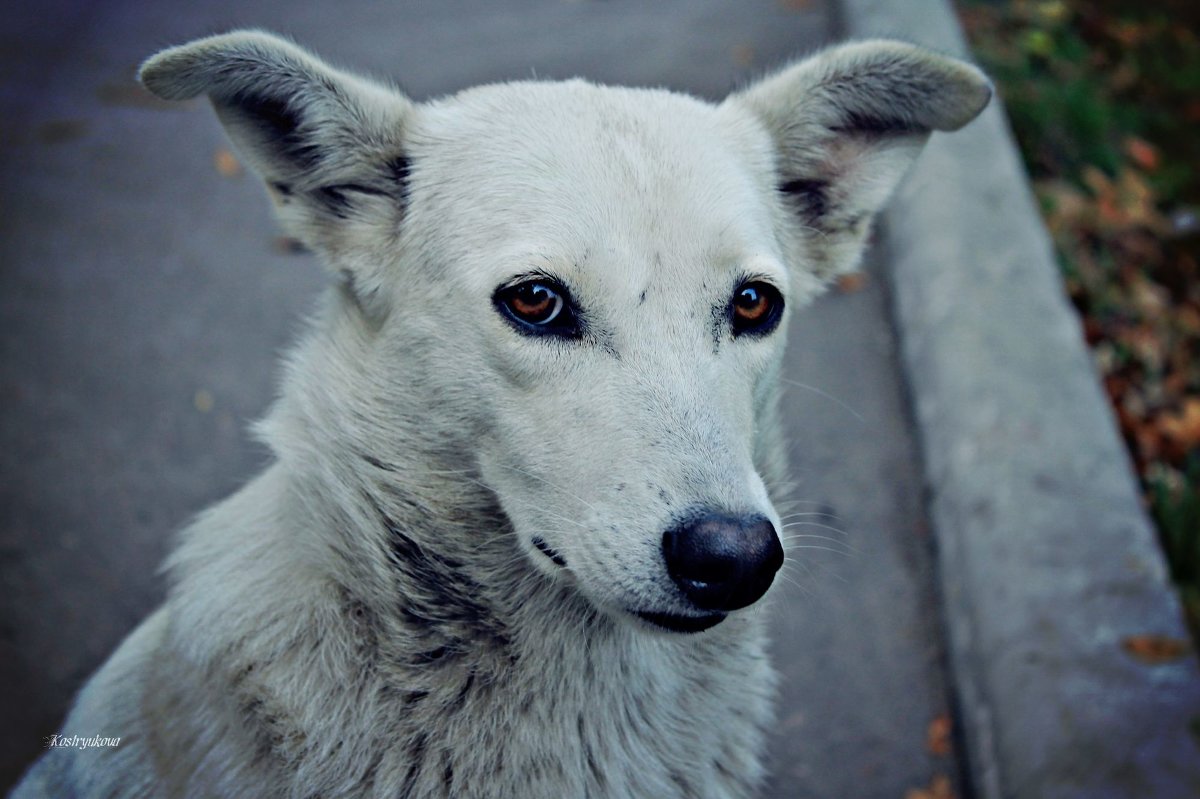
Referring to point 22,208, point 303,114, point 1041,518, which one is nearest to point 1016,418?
point 1041,518

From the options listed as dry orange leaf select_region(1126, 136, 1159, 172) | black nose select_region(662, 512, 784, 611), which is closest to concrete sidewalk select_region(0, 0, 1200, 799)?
black nose select_region(662, 512, 784, 611)

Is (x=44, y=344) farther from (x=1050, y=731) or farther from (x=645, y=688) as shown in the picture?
(x=1050, y=731)

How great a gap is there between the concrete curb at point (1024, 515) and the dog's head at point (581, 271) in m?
1.13

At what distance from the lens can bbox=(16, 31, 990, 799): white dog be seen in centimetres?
199

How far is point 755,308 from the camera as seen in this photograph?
225 cm

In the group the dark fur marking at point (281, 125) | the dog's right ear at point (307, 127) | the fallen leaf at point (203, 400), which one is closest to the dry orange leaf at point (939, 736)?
the dog's right ear at point (307, 127)

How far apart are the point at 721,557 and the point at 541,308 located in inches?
25.6

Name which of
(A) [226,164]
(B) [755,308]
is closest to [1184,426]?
(B) [755,308]

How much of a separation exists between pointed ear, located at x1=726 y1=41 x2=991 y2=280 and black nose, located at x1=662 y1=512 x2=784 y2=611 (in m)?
1.06

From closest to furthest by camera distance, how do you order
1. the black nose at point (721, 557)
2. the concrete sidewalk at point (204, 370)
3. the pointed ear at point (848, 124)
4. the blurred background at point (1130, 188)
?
the black nose at point (721, 557) → the pointed ear at point (848, 124) → the concrete sidewalk at point (204, 370) → the blurred background at point (1130, 188)

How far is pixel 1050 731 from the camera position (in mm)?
2938

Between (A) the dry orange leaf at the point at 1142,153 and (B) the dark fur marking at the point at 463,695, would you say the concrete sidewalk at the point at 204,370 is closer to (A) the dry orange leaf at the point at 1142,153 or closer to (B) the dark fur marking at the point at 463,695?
(B) the dark fur marking at the point at 463,695

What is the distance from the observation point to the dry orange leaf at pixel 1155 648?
3045 mm

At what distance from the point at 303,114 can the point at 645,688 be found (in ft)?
4.99
